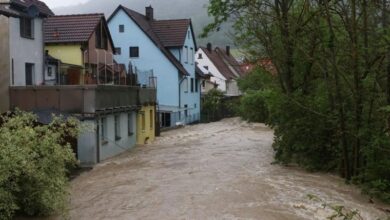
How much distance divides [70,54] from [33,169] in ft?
71.4

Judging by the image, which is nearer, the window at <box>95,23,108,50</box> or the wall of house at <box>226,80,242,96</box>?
the window at <box>95,23,108,50</box>

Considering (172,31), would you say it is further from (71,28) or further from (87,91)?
(87,91)

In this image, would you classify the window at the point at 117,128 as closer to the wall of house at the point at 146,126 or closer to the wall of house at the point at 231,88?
the wall of house at the point at 146,126

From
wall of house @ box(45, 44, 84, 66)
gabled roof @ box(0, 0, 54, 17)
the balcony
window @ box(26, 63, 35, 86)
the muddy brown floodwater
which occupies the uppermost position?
gabled roof @ box(0, 0, 54, 17)

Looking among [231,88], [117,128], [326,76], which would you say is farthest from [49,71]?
[231,88]

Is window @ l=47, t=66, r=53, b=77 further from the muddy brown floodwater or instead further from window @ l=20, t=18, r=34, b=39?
the muddy brown floodwater

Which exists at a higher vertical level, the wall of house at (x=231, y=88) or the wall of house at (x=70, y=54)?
the wall of house at (x=70, y=54)

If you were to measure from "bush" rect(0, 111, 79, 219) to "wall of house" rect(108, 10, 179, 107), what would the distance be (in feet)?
113

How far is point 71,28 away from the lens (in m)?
34.6

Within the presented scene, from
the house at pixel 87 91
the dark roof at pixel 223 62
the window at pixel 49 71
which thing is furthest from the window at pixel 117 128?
the dark roof at pixel 223 62

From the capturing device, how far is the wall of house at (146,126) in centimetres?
3346

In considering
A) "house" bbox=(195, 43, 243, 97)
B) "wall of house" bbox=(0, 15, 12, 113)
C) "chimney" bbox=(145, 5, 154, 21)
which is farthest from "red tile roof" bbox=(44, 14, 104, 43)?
"house" bbox=(195, 43, 243, 97)

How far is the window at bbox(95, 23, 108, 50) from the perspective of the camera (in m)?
35.2

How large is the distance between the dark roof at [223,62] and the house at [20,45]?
139 ft
